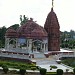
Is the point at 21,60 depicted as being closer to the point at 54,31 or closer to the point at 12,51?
A: the point at 12,51

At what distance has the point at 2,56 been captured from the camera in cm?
3562

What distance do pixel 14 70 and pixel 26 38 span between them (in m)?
10.6

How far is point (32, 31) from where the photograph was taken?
36.9 metres

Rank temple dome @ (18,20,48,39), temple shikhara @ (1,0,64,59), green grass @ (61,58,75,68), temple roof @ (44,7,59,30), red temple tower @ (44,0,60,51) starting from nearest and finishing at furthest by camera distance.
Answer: green grass @ (61,58,75,68) < temple shikhara @ (1,0,64,59) < temple dome @ (18,20,48,39) < red temple tower @ (44,0,60,51) < temple roof @ (44,7,59,30)

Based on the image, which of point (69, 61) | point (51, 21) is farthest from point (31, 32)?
point (69, 61)

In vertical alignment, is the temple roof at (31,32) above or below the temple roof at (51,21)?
below

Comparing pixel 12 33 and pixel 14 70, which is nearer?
pixel 14 70

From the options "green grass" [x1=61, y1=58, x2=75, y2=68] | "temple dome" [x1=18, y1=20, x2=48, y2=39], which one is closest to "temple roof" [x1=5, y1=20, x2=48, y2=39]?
"temple dome" [x1=18, y1=20, x2=48, y2=39]

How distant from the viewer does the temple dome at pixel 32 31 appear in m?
36.6

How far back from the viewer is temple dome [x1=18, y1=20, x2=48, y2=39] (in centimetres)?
3659

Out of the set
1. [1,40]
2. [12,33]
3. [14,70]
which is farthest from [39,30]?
[1,40]

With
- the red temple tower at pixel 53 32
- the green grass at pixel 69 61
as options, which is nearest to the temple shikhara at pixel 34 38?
the red temple tower at pixel 53 32

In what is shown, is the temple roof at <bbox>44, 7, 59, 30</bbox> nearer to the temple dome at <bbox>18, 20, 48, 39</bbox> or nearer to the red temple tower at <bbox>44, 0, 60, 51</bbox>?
the red temple tower at <bbox>44, 0, 60, 51</bbox>

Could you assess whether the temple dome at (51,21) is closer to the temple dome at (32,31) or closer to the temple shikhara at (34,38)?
the temple shikhara at (34,38)
